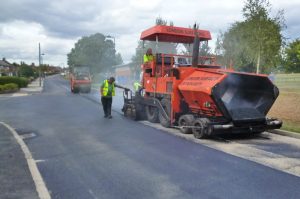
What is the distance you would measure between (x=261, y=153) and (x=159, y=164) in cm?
228

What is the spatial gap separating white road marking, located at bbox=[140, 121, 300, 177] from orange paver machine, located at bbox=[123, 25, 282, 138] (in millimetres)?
311

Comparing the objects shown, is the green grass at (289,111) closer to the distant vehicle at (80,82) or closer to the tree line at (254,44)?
the tree line at (254,44)

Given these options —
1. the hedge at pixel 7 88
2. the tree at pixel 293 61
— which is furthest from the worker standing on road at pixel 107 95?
the tree at pixel 293 61

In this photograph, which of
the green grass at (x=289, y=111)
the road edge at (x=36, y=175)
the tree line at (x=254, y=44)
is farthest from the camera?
the tree line at (x=254, y=44)

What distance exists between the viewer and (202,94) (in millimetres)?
9156

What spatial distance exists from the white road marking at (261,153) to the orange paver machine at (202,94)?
0.31 m

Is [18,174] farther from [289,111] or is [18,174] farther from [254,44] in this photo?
[254,44]

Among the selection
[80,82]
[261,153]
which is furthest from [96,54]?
[261,153]

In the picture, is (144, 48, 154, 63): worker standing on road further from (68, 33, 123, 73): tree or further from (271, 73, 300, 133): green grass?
(68, 33, 123, 73): tree

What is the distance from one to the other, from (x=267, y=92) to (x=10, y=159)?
6.42 meters

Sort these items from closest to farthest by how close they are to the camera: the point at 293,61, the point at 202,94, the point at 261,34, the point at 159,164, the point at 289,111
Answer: the point at 159,164 → the point at 202,94 → the point at 289,111 → the point at 261,34 → the point at 293,61

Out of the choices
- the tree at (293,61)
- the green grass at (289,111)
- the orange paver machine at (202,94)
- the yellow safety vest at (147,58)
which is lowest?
the green grass at (289,111)

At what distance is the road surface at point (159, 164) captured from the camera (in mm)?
5262

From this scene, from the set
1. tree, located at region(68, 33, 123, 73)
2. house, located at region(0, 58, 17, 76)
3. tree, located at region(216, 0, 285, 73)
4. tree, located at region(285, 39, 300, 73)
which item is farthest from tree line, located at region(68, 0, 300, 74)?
house, located at region(0, 58, 17, 76)
